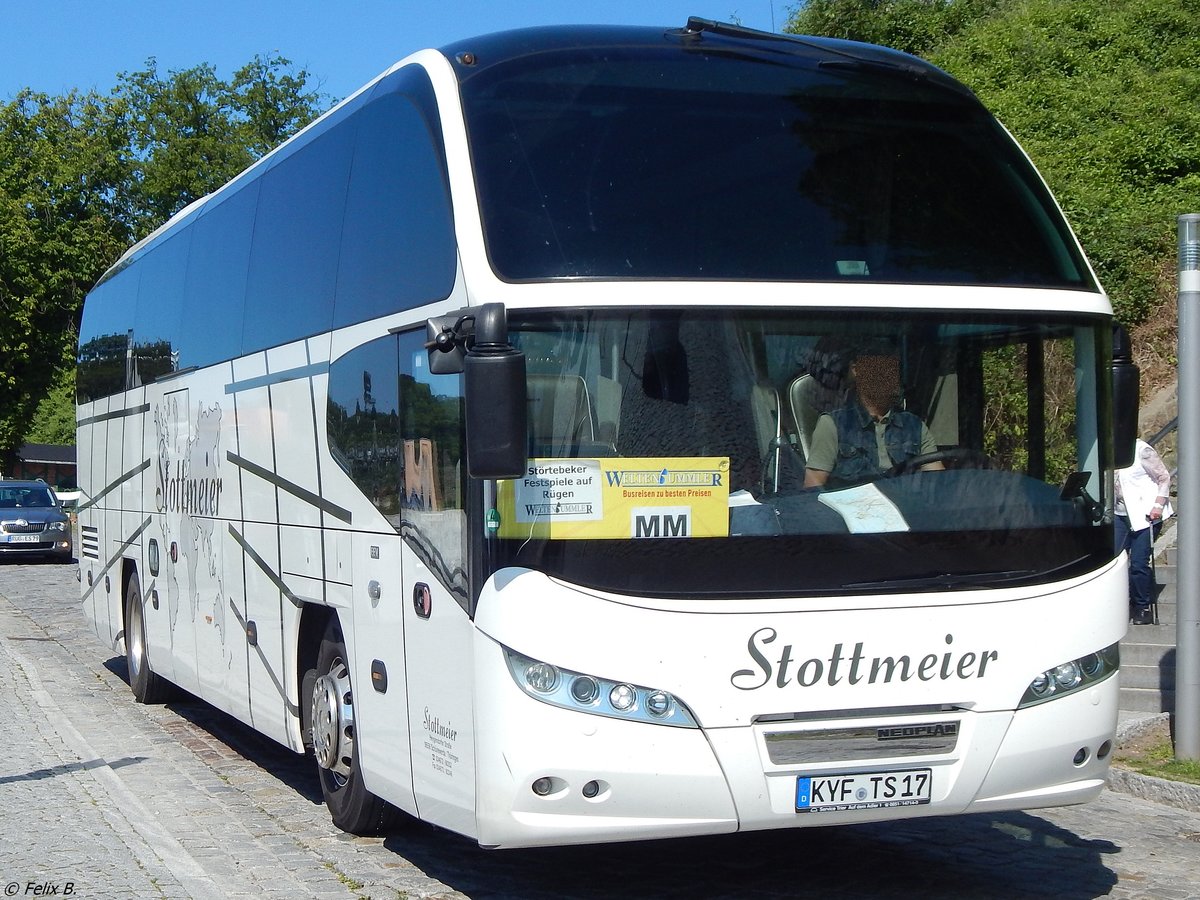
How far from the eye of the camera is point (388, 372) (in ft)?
22.5

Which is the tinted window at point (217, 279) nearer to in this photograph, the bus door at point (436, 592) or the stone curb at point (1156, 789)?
the bus door at point (436, 592)

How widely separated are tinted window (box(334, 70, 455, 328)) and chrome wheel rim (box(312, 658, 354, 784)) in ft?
6.11

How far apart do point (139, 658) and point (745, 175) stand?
884cm

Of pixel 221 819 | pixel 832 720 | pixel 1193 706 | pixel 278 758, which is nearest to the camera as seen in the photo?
pixel 832 720

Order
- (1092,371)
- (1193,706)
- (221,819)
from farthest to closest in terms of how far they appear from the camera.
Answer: (1193,706) → (221,819) → (1092,371)

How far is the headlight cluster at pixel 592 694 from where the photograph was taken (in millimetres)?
5523

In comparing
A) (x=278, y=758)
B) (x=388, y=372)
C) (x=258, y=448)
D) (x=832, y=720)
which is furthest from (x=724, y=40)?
(x=278, y=758)

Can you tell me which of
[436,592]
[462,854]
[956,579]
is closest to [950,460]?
[956,579]

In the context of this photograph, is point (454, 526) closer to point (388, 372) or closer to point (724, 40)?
point (388, 372)

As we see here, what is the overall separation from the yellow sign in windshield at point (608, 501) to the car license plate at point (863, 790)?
3.38 feet

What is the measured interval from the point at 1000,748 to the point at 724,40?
132 inches

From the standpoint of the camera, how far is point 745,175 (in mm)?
6141

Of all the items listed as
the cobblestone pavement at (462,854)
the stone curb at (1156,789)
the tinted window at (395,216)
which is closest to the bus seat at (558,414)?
the tinted window at (395,216)

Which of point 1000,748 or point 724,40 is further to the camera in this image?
point 724,40
